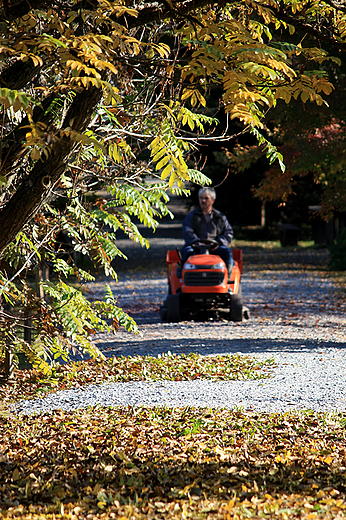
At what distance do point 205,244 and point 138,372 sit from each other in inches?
160

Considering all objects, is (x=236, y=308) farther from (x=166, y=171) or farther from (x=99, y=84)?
(x=99, y=84)

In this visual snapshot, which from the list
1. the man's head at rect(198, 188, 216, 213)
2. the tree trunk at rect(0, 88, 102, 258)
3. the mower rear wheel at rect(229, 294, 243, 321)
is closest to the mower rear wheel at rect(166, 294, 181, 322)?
the mower rear wheel at rect(229, 294, 243, 321)

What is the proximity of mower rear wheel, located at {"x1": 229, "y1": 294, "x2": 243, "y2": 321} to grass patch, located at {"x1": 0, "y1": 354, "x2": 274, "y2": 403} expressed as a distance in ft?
8.41

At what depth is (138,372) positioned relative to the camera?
21.1 feet

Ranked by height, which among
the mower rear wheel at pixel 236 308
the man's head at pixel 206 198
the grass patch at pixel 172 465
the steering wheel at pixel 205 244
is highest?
the man's head at pixel 206 198

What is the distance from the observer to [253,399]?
5465mm

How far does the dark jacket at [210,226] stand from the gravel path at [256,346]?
145 centimetres

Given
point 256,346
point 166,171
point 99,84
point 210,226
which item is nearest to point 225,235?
point 210,226

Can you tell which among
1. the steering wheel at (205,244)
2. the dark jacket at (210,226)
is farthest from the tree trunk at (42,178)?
the dark jacket at (210,226)

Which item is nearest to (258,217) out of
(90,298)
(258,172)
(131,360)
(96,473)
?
(258,172)

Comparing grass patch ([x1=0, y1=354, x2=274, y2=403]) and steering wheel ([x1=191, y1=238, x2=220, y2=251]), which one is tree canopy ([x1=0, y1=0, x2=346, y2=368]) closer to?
grass patch ([x1=0, y1=354, x2=274, y2=403])

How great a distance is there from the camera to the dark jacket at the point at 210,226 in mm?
10016

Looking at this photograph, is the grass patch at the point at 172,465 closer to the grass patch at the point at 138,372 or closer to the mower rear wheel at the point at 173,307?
the grass patch at the point at 138,372

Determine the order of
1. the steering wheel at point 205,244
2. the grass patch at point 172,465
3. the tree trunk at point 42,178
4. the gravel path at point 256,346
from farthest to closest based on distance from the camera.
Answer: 1. the steering wheel at point 205,244
2. the gravel path at point 256,346
3. the tree trunk at point 42,178
4. the grass patch at point 172,465
